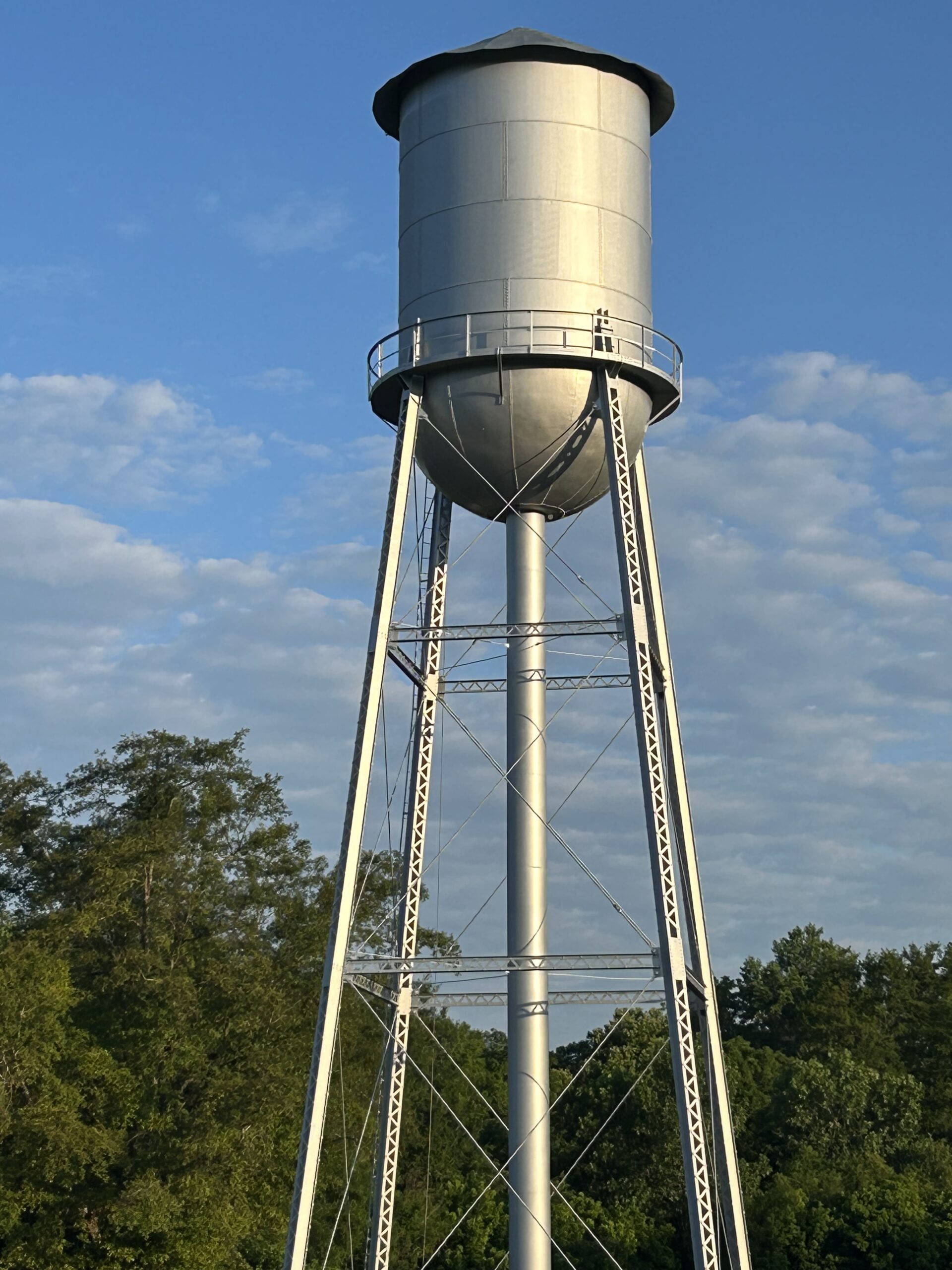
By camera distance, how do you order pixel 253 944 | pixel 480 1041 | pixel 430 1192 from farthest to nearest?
pixel 480 1041, pixel 430 1192, pixel 253 944

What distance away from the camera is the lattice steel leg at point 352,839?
19.6 m

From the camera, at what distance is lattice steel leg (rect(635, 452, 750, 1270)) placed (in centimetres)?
2028

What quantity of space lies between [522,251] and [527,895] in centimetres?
763

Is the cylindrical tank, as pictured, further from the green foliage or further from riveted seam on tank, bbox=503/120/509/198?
the green foliage

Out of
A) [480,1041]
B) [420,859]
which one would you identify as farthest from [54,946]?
[480,1041]

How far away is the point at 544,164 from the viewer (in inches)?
844

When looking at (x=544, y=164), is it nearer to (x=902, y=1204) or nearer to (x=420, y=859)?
(x=420, y=859)

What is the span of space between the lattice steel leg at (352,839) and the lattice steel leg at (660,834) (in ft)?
8.12

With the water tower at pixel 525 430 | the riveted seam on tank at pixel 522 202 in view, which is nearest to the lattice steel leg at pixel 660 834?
the water tower at pixel 525 430

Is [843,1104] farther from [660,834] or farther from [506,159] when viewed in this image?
[506,159]

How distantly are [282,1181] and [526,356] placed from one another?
21562 millimetres

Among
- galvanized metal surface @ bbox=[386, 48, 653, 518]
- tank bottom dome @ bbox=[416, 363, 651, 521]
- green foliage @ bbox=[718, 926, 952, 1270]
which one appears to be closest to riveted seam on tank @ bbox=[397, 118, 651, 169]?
galvanized metal surface @ bbox=[386, 48, 653, 518]

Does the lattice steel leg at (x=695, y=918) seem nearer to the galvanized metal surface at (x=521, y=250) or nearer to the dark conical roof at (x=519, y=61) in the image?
the galvanized metal surface at (x=521, y=250)

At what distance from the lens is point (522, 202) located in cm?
2134
